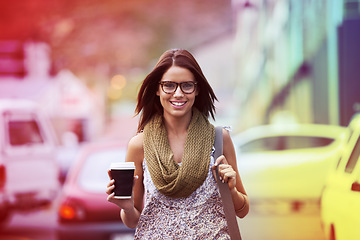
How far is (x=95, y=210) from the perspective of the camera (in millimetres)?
4809

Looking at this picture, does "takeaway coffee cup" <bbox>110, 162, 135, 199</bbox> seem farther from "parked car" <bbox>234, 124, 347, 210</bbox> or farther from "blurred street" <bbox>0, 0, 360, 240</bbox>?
"blurred street" <bbox>0, 0, 360, 240</bbox>

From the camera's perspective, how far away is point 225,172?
6.72 ft

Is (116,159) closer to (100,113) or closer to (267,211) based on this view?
(100,113)

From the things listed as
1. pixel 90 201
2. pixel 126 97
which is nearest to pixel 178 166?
pixel 90 201

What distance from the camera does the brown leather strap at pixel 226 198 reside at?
212 centimetres

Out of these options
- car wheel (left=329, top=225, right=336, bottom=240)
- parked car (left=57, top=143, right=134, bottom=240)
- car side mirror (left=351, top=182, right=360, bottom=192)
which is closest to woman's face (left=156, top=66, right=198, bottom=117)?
car side mirror (left=351, top=182, right=360, bottom=192)

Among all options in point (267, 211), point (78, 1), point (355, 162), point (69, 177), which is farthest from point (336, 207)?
point (78, 1)

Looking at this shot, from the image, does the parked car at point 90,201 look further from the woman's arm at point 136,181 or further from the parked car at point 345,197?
the woman's arm at point 136,181

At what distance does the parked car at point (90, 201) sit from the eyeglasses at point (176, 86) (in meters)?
2.72

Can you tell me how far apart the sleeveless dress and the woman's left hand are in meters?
0.07

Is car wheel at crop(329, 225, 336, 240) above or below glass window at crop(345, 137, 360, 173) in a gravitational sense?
below

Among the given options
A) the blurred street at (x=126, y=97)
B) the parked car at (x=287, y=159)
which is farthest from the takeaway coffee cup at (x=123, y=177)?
the blurred street at (x=126, y=97)

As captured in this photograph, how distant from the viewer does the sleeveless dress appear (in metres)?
2.12

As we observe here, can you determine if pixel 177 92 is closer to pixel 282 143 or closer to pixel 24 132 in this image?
pixel 282 143
